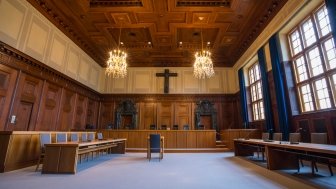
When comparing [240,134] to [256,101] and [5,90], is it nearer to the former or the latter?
[256,101]

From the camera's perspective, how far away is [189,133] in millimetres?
8367

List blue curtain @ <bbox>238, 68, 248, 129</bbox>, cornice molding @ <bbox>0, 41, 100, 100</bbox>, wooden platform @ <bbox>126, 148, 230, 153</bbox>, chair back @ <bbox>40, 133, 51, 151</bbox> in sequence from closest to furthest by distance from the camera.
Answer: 1. chair back @ <bbox>40, 133, 51, 151</bbox>
2. cornice molding @ <bbox>0, 41, 100, 100</bbox>
3. wooden platform @ <bbox>126, 148, 230, 153</bbox>
4. blue curtain @ <bbox>238, 68, 248, 129</bbox>

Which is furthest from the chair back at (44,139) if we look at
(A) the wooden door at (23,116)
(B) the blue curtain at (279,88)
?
(B) the blue curtain at (279,88)

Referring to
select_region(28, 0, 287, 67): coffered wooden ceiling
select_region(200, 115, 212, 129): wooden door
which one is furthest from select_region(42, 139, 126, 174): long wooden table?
select_region(200, 115, 212, 129): wooden door

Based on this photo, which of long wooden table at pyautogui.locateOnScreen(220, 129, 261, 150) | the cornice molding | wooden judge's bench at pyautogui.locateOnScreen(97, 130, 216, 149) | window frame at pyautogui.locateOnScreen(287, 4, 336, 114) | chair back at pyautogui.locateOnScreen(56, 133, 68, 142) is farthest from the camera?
wooden judge's bench at pyautogui.locateOnScreen(97, 130, 216, 149)

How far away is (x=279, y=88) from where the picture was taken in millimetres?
6258

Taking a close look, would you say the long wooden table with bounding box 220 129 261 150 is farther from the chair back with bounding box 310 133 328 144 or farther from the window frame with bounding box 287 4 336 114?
the chair back with bounding box 310 133 328 144

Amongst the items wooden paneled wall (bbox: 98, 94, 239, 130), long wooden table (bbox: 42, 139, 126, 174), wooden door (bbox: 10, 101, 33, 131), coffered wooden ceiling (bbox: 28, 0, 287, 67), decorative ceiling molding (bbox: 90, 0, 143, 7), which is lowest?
long wooden table (bbox: 42, 139, 126, 174)

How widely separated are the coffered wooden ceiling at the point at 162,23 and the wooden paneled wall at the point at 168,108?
2.71 m

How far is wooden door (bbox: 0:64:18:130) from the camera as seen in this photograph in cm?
500

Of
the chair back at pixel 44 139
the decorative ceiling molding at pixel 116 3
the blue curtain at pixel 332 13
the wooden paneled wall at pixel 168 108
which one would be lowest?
the chair back at pixel 44 139

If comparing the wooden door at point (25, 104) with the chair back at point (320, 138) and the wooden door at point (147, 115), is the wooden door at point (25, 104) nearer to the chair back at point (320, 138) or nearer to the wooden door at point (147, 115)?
the wooden door at point (147, 115)

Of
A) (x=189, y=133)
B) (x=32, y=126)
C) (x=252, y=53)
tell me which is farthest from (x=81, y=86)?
(x=252, y=53)

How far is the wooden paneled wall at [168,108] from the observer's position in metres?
11.1
